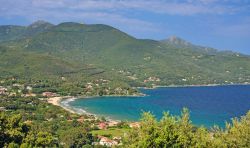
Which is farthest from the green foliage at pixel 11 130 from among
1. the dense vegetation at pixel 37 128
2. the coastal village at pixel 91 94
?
the coastal village at pixel 91 94

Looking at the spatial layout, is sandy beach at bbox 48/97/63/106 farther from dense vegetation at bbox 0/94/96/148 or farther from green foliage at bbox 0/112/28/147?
green foliage at bbox 0/112/28/147

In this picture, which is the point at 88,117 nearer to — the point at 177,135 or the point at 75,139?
the point at 75,139

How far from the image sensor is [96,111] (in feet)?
409

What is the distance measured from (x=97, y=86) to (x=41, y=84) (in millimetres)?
26929

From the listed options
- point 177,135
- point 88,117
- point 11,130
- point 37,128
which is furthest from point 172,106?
point 177,135

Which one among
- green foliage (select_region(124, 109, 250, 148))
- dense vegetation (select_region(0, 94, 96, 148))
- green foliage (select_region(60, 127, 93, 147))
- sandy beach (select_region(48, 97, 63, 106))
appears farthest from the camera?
sandy beach (select_region(48, 97, 63, 106))

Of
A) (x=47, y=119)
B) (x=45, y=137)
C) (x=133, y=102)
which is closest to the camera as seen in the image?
(x=45, y=137)

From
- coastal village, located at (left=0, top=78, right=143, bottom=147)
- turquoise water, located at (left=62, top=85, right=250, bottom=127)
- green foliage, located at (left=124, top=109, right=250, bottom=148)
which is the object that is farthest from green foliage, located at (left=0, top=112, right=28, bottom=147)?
turquoise water, located at (left=62, top=85, right=250, bottom=127)

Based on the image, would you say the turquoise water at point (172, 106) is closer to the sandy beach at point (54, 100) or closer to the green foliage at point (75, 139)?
the sandy beach at point (54, 100)

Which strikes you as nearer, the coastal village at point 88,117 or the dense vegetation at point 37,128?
the dense vegetation at point 37,128

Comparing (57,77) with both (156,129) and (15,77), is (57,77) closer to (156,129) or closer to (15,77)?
(15,77)

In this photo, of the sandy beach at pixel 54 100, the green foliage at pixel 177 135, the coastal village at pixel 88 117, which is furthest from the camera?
the sandy beach at pixel 54 100

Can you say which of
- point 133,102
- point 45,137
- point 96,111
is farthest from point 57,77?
point 45,137

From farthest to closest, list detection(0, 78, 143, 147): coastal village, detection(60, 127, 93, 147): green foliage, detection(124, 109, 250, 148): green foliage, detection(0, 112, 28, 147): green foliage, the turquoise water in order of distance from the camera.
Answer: the turquoise water, detection(0, 78, 143, 147): coastal village, detection(60, 127, 93, 147): green foliage, detection(0, 112, 28, 147): green foliage, detection(124, 109, 250, 148): green foliage
